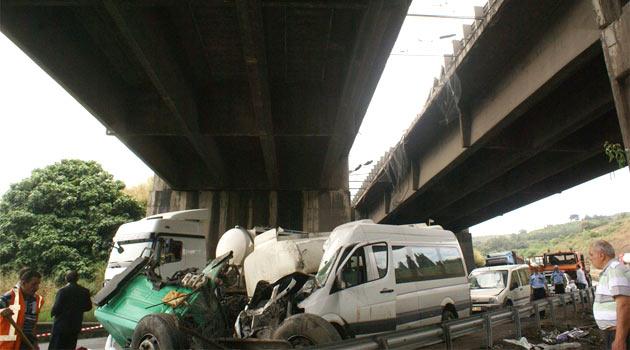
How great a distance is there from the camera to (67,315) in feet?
26.0

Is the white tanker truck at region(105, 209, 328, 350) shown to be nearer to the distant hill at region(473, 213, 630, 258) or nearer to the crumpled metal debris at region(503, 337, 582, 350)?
the crumpled metal debris at region(503, 337, 582, 350)

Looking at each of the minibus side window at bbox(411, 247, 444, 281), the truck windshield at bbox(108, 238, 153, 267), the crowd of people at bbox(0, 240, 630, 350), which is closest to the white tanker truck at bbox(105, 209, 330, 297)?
the truck windshield at bbox(108, 238, 153, 267)

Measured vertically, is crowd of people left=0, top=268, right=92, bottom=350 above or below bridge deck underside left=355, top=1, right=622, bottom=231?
below

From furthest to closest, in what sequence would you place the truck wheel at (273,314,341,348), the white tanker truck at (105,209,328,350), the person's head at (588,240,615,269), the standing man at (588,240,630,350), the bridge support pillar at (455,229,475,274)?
the bridge support pillar at (455,229,475,274), the white tanker truck at (105,209,328,350), the truck wheel at (273,314,341,348), the person's head at (588,240,615,269), the standing man at (588,240,630,350)

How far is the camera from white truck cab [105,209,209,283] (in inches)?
494

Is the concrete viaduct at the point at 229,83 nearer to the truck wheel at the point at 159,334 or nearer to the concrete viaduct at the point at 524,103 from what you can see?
the concrete viaduct at the point at 524,103

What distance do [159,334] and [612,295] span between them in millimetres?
5541

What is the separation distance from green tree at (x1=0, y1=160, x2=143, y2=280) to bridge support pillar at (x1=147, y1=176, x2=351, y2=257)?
10662 mm

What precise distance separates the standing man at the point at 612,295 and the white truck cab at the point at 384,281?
370 centimetres

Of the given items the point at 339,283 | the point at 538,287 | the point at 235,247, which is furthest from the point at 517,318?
the point at 538,287

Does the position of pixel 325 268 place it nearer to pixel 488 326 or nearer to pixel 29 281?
pixel 488 326

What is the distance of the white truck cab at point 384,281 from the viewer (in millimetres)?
7422

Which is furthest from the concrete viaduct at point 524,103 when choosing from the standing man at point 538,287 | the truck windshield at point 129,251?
the truck windshield at point 129,251

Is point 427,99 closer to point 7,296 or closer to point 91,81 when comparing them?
point 91,81
